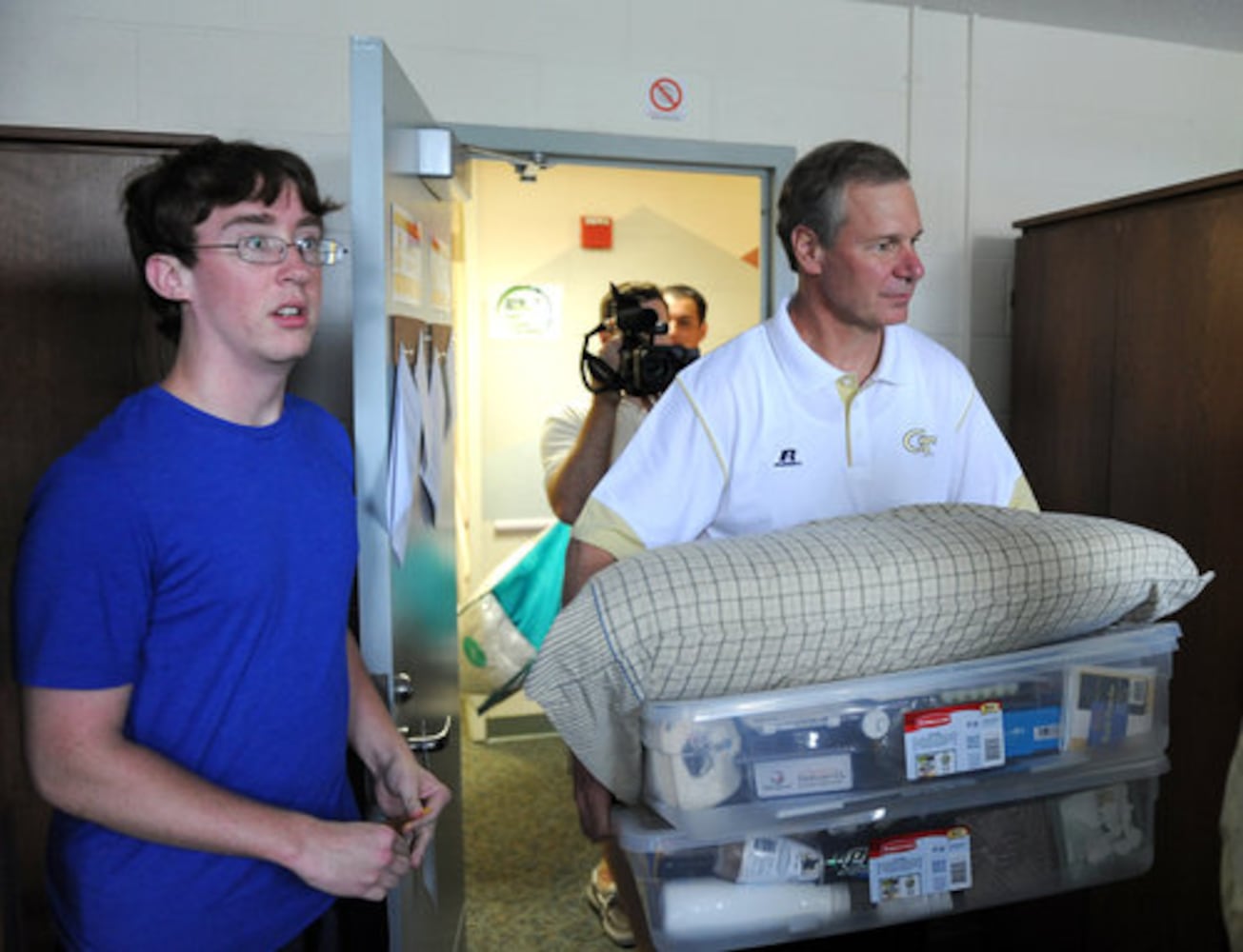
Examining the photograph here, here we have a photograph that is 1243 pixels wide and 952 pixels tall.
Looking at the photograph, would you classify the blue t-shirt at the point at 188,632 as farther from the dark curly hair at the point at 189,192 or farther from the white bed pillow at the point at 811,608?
the white bed pillow at the point at 811,608

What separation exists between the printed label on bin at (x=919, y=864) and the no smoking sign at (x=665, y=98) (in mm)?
2076

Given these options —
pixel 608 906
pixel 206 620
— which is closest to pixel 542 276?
pixel 608 906

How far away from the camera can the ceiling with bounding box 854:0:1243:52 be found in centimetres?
257

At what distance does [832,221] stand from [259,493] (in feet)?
3.13

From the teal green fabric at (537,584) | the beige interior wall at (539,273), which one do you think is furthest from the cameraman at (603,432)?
the beige interior wall at (539,273)

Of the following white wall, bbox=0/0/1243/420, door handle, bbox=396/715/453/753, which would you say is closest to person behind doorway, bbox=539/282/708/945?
white wall, bbox=0/0/1243/420

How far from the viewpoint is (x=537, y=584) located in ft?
11.2

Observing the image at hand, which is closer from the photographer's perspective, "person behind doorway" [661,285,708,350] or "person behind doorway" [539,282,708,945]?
"person behind doorway" [539,282,708,945]

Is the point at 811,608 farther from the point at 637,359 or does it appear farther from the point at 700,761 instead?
the point at 637,359

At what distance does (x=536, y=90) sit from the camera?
2383 millimetres

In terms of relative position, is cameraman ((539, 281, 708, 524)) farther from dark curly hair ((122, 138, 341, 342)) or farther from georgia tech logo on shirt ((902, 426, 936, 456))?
dark curly hair ((122, 138, 341, 342))

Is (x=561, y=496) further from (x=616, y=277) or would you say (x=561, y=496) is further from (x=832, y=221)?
(x=616, y=277)

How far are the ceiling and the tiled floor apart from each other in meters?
2.79

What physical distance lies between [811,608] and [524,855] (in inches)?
97.9
